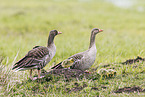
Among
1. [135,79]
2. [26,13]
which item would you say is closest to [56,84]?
[135,79]

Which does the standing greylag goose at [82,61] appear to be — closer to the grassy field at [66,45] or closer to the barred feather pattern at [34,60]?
the grassy field at [66,45]

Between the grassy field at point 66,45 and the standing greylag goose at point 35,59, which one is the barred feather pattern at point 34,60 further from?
the grassy field at point 66,45

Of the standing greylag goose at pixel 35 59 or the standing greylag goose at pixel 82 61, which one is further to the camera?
the standing greylag goose at pixel 82 61

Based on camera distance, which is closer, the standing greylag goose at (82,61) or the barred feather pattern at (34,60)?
the barred feather pattern at (34,60)

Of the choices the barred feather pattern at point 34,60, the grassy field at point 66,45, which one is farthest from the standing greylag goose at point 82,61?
the barred feather pattern at point 34,60

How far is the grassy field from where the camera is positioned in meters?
6.09

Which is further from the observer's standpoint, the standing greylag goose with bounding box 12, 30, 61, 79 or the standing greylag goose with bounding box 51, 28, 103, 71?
the standing greylag goose with bounding box 51, 28, 103, 71

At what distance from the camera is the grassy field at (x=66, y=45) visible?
609cm

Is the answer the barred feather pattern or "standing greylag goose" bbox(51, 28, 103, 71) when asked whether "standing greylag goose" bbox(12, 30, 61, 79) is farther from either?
"standing greylag goose" bbox(51, 28, 103, 71)

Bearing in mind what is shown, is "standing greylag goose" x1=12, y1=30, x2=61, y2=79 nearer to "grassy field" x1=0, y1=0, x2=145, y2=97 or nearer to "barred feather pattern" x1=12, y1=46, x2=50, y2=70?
"barred feather pattern" x1=12, y1=46, x2=50, y2=70

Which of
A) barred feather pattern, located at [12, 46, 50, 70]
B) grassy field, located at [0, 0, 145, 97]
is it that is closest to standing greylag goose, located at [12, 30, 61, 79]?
barred feather pattern, located at [12, 46, 50, 70]

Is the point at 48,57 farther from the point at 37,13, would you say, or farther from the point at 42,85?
the point at 37,13

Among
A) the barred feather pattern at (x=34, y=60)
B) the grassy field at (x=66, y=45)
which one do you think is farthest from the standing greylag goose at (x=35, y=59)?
the grassy field at (x=66, y=45)

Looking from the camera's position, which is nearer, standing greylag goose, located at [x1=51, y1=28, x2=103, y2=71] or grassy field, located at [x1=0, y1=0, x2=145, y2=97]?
grassy field, located at [x1=0, y1=0, x2=145, y2=97]
